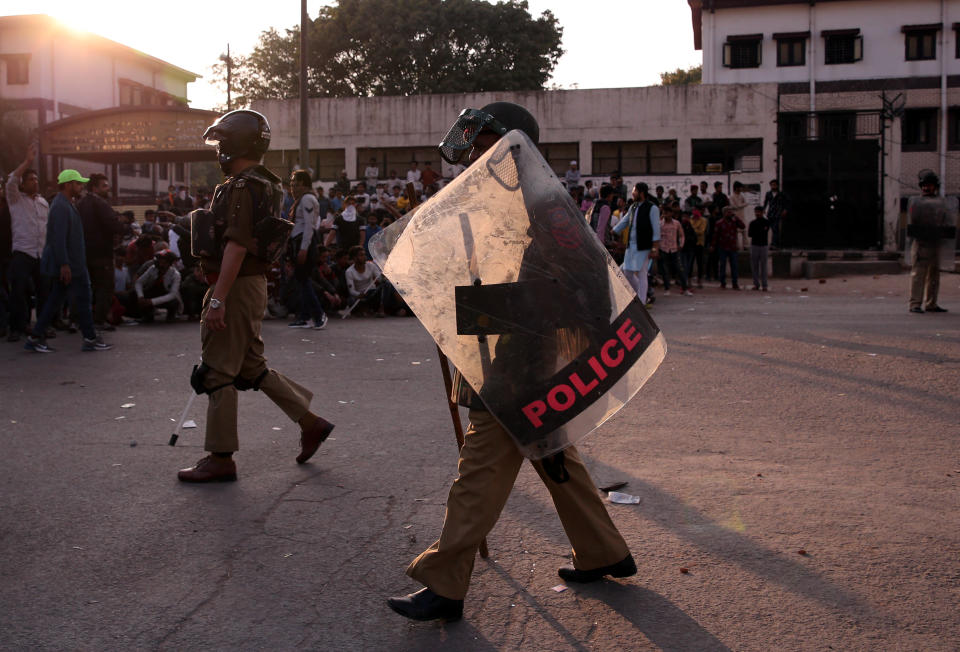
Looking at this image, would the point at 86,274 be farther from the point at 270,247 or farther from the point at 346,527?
the point at 346,527

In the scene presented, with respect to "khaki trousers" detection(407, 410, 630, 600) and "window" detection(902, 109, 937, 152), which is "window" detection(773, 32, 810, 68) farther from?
"khaki trousers" detection(407, 410, 630, 600)

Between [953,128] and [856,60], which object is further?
[856,60]

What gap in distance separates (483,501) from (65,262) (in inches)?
310

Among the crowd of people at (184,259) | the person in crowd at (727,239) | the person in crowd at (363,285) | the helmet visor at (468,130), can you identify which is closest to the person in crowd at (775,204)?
the crowd of people at (184,259)

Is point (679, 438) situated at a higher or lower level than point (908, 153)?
lower

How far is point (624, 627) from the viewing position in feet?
9.76

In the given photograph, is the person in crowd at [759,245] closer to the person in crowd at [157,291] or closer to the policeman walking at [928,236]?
the policeman walking at [928,236]

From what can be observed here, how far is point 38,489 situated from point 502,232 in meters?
2.98

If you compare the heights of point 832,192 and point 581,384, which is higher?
point 832,192

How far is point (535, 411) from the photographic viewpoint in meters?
2.95

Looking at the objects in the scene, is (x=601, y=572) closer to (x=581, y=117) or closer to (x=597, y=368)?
(x=597, y=368)

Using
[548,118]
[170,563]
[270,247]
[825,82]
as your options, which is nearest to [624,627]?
[170,563]

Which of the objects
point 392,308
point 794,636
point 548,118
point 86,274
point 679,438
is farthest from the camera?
point 548,118

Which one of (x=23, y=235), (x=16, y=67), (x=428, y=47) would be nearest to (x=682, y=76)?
(x=428, y=47)
